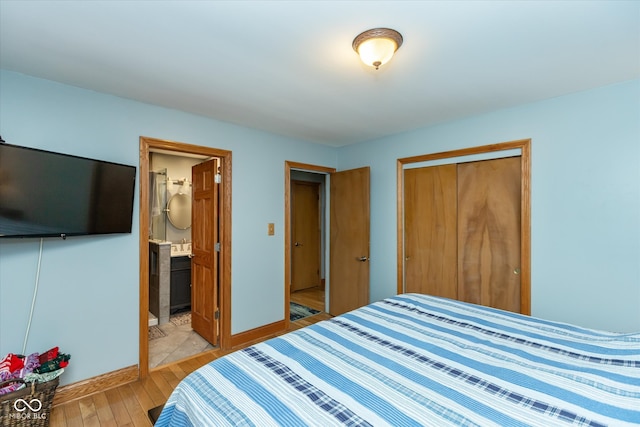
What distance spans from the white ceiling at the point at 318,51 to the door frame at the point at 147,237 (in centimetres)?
40

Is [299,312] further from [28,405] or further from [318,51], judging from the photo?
[318,51]

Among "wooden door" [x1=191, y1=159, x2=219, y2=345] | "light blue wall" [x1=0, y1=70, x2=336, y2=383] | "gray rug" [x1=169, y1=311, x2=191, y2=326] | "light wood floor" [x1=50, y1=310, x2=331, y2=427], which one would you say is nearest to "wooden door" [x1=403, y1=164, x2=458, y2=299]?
"light blue wall" [x1=0, y1=70, x2=336, y2=383]

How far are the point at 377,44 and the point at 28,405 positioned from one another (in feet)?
9.54

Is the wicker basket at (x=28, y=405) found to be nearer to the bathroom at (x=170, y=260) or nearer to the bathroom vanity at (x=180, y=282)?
the bathroom at (x=170, y=260)

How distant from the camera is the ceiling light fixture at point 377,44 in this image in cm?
147

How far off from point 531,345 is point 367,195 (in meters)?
2.27

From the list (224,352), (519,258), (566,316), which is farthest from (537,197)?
(224,352)

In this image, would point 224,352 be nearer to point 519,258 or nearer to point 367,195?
point 367,195

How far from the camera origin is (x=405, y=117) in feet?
9.32

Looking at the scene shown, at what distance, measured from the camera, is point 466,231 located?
289 cm

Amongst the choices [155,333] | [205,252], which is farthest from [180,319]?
[205,252]

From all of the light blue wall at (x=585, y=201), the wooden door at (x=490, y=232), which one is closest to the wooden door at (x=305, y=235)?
the wooden door at (x=490, y=232)

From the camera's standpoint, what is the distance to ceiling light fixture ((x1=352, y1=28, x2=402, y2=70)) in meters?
1.47

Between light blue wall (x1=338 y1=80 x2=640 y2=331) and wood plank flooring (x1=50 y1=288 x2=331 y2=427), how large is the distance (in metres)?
3.16
